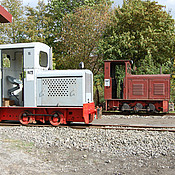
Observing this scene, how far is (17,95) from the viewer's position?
10102 millimetres

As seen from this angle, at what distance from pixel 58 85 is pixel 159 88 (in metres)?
6.96

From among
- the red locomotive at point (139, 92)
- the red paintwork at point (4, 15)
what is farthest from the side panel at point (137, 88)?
the red paintwork at point (4, 15)

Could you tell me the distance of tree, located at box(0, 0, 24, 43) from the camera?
2400 cm

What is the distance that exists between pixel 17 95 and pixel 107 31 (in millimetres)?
11086

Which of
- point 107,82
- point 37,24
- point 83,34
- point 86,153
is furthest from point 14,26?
point 86,153

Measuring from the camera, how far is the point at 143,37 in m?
18.0

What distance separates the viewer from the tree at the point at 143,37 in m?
17.5

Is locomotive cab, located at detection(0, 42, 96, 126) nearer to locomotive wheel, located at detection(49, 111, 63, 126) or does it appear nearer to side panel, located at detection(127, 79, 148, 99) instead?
locomotive wheel, located at detection(49, 111, 63, 126)

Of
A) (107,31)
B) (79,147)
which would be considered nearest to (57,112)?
(79,147)

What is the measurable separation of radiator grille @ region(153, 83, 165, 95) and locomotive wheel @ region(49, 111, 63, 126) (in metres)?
6.71

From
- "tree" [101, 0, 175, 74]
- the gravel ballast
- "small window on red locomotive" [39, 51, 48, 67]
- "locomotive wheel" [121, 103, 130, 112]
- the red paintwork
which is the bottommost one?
the gravel ballast

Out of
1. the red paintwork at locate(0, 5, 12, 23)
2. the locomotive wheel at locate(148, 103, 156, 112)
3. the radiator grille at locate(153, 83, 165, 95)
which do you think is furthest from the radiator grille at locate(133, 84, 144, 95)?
the red paintwork at locate(0, 5, 12, 23)

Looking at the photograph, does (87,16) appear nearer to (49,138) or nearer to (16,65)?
(16,65)

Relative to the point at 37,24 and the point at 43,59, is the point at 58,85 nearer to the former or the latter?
the point at 43,59
